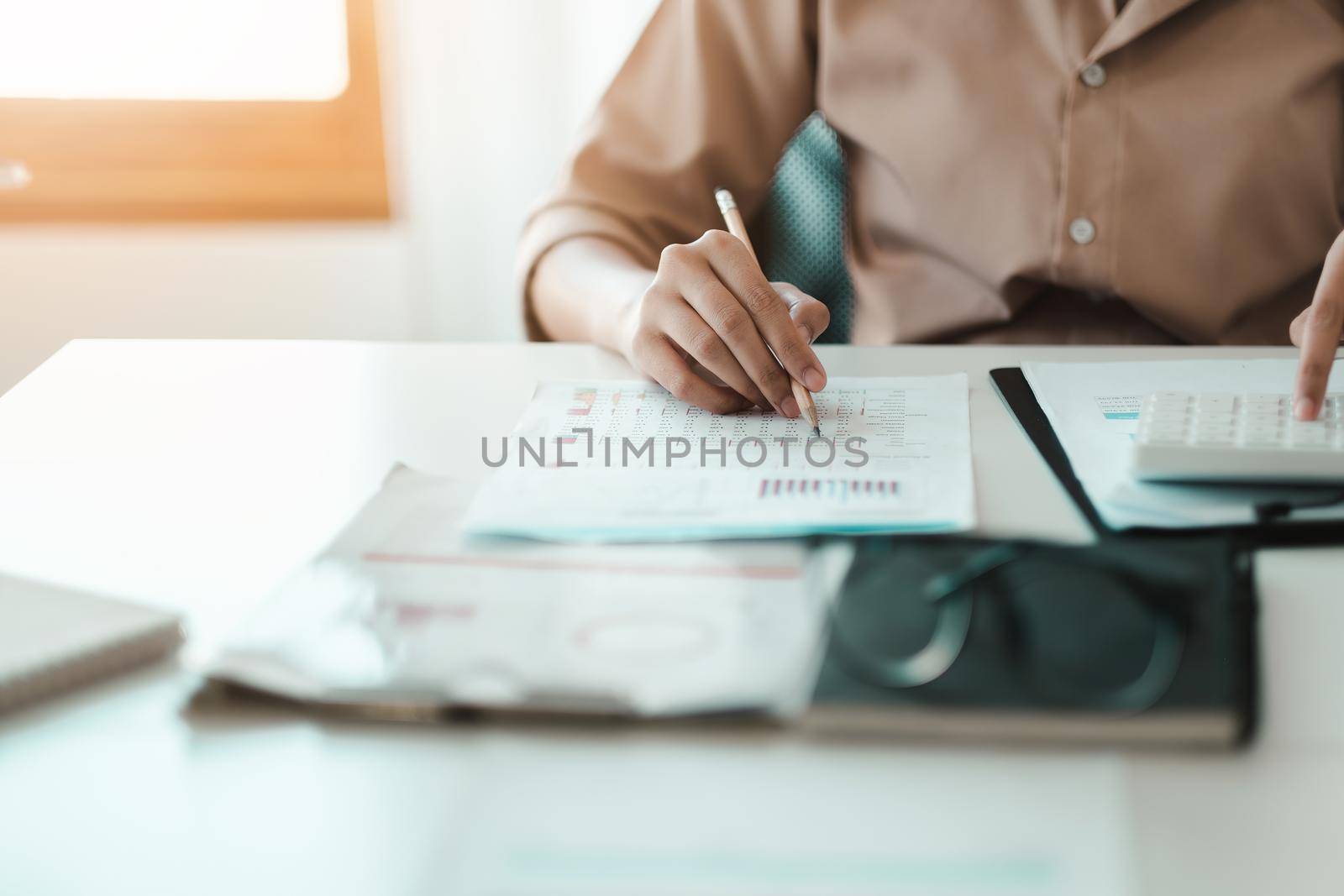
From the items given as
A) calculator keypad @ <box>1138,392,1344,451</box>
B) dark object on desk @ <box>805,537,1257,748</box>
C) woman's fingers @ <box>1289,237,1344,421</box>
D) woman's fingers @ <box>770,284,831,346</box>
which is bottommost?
woman's fingers @ <box>770,284,831,346</box>

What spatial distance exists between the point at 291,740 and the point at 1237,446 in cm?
44

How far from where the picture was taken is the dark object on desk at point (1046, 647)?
1.26ft

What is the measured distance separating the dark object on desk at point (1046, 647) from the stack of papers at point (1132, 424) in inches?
2.5

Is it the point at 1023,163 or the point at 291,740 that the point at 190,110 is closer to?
the point at 1023,163

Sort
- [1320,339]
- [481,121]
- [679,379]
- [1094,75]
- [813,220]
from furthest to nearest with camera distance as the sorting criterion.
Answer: [481,121] → [813,220] → [1094,75] → [679,379] → [1320,339]

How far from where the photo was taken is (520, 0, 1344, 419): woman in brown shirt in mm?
935

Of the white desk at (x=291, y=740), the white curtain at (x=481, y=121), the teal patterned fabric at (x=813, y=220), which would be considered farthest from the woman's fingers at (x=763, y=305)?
the white curtain at (x=481, y=121)

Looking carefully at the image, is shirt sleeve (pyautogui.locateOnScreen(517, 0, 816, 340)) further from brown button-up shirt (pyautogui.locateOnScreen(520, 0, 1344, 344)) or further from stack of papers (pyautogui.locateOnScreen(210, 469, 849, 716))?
stack of papers (pyautogui.locateOnScreen(210, 469, 849, 716))

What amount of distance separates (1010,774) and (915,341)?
71 centimetres

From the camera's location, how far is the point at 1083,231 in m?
0.96

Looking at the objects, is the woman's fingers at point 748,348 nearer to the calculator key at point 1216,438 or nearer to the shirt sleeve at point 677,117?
the calculator key at point 1216,438

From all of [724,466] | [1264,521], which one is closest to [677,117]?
[724,466]

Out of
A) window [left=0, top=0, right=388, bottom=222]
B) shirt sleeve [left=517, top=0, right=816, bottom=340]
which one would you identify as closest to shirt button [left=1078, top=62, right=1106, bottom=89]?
shirt sleeve [left=517, top=0, right=816, bottom=340]

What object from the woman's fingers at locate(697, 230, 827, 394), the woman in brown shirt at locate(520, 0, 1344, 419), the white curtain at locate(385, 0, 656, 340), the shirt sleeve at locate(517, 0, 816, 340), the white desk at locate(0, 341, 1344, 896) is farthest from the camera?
the white curtain at locate(385, 0, 656, 340)
